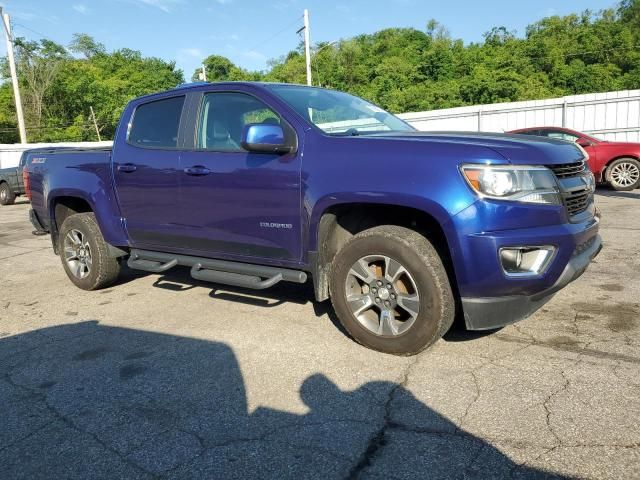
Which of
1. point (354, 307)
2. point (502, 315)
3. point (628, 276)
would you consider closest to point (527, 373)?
point (502, 315)

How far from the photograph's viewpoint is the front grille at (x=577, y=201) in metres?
3.32

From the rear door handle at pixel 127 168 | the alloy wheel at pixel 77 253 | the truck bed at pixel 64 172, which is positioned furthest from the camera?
the alloy wheel at pixel 77 253

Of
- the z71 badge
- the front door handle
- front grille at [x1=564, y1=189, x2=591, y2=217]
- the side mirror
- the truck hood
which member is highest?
the side mirror

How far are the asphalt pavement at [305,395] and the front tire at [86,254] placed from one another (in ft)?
2.03

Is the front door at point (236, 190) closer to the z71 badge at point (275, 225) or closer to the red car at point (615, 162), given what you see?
the z71 badge at point (275, 225)

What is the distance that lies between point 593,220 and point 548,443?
186 centimetres

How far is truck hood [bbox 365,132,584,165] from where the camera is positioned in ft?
10.2

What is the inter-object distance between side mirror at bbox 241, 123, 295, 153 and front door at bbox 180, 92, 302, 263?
0.26ft

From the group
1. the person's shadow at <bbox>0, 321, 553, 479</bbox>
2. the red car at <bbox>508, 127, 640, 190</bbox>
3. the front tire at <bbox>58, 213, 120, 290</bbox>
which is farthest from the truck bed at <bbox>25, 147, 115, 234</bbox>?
the red car at <bbox>508, 127, 640, 190</bbox>

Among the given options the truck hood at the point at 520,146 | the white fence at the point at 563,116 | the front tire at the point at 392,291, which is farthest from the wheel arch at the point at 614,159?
the front tire at the point at 392,291

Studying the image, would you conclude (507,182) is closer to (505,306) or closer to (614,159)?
(505,306)

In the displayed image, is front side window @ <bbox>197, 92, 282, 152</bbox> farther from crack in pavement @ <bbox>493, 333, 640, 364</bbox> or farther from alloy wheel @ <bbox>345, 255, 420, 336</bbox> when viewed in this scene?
crack in pavement @ <bbox>493, 333, 640, 364</bbox>

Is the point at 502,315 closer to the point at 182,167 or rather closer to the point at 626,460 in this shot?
the point at 626,460

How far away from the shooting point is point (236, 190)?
158 inches
